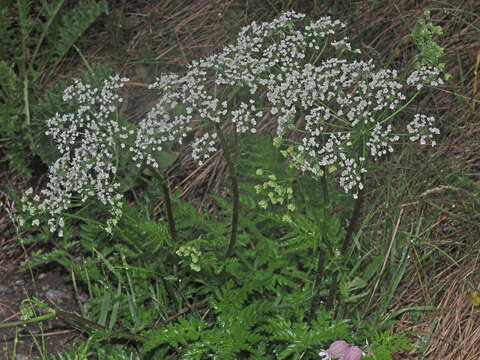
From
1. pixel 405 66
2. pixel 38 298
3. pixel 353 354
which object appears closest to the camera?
pixel 353 354

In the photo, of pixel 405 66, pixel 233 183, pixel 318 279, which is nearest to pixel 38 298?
pixel 233 183

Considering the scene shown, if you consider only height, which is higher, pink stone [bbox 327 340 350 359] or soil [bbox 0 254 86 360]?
soil [bbox 0 254 86 360]

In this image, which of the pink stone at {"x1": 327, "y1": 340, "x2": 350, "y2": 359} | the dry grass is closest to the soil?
the dry grass

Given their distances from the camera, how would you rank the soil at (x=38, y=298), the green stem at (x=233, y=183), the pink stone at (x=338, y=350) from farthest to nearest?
the soil at (x=38, y=298), the pink stone at (x=338, y=350), the green stem at (x=233, y=183)

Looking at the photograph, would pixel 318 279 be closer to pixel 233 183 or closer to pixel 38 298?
pixel 233 183

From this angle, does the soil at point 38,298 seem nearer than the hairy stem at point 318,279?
Answer: No

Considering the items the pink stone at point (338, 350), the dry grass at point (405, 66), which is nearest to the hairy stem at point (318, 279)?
the pink stone at point (338, 350)

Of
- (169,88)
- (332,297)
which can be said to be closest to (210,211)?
(332,297)

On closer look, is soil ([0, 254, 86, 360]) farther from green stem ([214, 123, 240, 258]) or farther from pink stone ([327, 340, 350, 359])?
pink stone ([327, 340, 350, 359])

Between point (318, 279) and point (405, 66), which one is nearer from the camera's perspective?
point (318, 279)

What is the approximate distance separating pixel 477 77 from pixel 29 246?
2.66 m

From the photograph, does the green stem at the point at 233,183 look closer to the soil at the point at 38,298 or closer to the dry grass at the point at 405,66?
the dry grass at the point at 405,66

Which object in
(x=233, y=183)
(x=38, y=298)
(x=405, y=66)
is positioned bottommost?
(x=38, y=298)

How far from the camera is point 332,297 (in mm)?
2465
